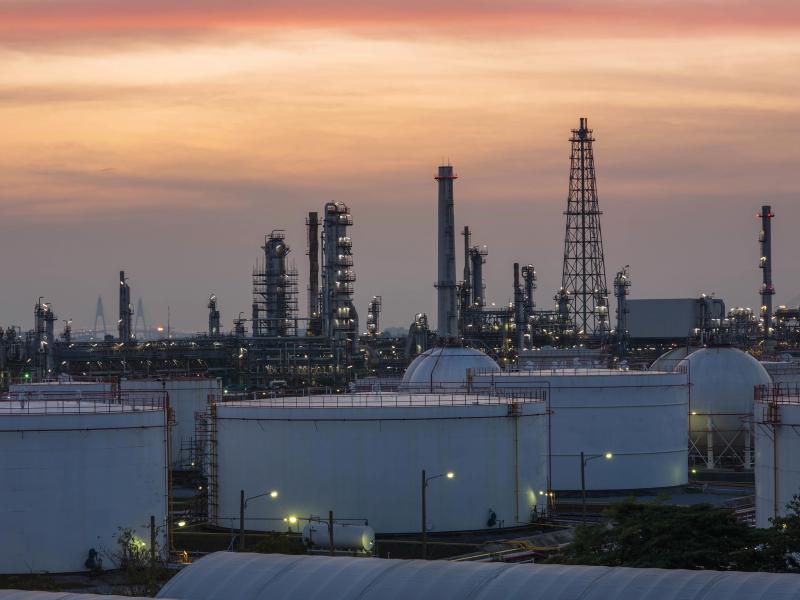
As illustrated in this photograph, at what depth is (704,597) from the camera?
20406 mm

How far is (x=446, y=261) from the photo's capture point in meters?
77.7

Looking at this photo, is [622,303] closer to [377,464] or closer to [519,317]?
[519,317]

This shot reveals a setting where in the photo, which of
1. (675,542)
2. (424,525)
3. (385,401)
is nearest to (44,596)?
(675,542)

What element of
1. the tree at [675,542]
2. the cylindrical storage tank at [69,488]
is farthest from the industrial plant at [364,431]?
the tree at [675,542]

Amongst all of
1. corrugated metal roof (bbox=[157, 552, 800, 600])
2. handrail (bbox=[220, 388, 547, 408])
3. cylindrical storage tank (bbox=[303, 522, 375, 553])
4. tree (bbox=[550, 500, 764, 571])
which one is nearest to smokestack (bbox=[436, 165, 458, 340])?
handrail (bbox=[220, 388, 547, 408])

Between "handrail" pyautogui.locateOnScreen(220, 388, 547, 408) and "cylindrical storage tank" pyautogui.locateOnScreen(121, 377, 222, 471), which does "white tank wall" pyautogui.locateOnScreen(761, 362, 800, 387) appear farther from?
"handrail" pyautogui.locateOnScreen(220, 388, 547, 408)

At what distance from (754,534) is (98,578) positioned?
15.6 metres

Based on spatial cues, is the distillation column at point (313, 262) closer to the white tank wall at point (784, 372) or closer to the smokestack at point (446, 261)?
the smokestack at point (446, 261)

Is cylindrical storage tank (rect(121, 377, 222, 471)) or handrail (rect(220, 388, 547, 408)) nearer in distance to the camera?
handrail (rect(220, 388, 547, 408))

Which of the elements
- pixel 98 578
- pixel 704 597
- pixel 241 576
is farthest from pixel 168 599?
pixel 98 578

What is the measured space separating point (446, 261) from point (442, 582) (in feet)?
183

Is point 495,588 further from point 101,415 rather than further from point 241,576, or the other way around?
point 101,415

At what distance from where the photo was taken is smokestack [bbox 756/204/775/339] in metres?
109

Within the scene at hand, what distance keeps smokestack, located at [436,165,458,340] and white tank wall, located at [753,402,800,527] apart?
42.1 metres
